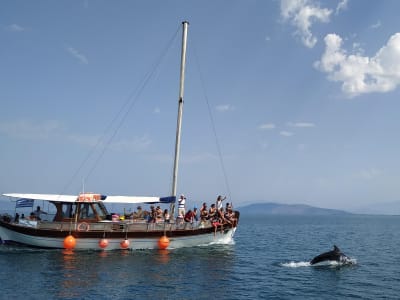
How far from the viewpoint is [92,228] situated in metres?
30.2

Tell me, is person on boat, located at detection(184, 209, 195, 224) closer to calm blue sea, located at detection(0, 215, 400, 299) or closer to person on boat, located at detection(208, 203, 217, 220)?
person on boat, located at detection(208, 203, 217, 220)

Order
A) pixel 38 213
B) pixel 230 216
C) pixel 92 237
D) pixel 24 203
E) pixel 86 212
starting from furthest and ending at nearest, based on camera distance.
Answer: pixel 230 216 < pixel 24 203 < pixel 86 212 < pixel 38 213 < pixel 92 237

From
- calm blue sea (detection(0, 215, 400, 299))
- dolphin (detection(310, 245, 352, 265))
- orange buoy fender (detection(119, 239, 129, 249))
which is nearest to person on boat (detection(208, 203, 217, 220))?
calm blue sea (detection(0, 215, 400, 299))

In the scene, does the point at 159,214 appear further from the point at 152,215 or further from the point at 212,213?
the point at 212,213

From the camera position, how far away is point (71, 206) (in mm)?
30906

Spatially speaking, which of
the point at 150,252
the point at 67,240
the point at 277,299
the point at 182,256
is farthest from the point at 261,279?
the point at 67,240

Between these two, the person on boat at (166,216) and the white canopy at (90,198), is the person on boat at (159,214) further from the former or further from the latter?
the white canopy at (90,198)

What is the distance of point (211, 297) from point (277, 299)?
3.24 metres

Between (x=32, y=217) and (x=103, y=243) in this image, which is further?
(x=32, y=217)

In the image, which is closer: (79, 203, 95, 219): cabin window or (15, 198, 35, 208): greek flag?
(79, 203, 95, 219): cabin window

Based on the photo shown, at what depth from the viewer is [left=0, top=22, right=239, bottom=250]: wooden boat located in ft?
98.4

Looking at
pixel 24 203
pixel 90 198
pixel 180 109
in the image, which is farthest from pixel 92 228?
pixel 180 109

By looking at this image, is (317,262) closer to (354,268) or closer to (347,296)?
(354,268)

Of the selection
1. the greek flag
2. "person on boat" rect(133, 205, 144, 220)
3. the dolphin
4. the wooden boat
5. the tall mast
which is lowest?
the dolphin
